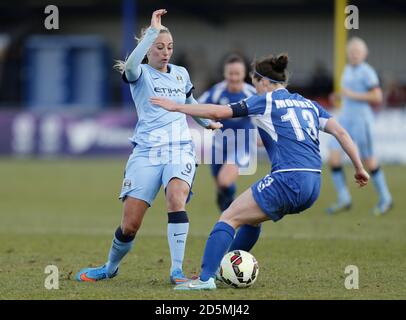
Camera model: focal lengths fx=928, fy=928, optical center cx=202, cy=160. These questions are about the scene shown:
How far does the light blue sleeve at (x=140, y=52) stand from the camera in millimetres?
8070

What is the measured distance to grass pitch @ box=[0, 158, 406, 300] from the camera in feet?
25.9

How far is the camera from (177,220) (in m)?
8.30

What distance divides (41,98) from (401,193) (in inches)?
733

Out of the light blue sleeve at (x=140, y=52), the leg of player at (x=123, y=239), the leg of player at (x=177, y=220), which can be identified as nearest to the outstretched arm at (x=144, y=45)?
the light blue sleeve at (x=140, y=52)

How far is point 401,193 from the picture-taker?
17.3 metres

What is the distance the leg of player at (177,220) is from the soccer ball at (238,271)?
416 mm

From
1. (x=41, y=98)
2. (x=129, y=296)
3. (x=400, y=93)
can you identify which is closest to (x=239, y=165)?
(x=129, y=296)

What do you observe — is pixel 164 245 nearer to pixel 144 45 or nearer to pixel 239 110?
pixel 144 45

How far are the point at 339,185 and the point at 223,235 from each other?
7.49 metres

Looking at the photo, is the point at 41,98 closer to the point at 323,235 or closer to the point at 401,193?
the point at 401,193
